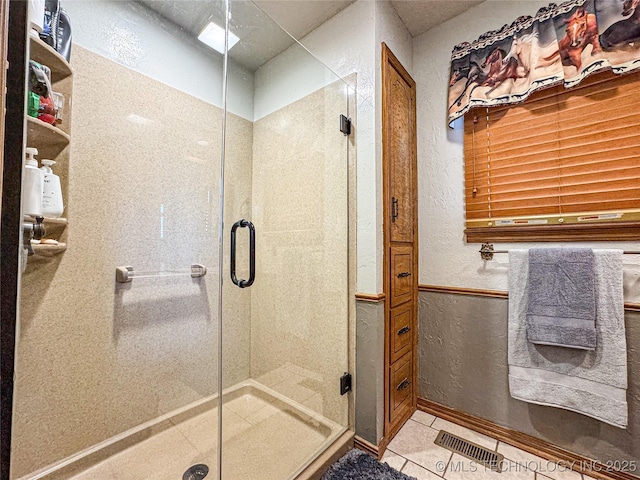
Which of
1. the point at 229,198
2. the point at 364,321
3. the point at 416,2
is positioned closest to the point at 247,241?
the point at 229,198

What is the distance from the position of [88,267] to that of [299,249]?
0.99 meters

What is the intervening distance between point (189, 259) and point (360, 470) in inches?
54.4

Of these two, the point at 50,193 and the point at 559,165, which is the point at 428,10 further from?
the point at 50,193

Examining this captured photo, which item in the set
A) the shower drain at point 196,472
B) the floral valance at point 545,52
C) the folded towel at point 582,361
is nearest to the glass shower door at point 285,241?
the shower drain at point 196,472

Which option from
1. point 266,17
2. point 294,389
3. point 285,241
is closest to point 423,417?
point 294,389

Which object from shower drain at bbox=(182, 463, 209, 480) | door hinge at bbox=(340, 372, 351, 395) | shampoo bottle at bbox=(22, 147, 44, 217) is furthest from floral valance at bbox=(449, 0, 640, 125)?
shower drain at bbox=(182, 463, 209, 480)

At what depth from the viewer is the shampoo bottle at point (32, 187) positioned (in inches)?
37.1

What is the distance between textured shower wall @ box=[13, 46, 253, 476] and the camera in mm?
1207

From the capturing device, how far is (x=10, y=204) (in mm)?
431

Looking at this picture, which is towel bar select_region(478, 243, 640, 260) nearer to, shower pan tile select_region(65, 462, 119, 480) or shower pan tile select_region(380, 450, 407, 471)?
shower pan tile select_region(380, 450, 407, 471)

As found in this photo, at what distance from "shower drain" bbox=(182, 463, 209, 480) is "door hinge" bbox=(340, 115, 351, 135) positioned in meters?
1.79

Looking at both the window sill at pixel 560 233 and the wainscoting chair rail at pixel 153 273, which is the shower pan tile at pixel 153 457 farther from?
the window sill at pixel 560 233

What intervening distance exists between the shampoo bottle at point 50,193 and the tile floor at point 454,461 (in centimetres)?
186

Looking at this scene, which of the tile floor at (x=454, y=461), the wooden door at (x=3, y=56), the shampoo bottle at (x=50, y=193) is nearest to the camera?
the wooden door at (x=3, y=56)
